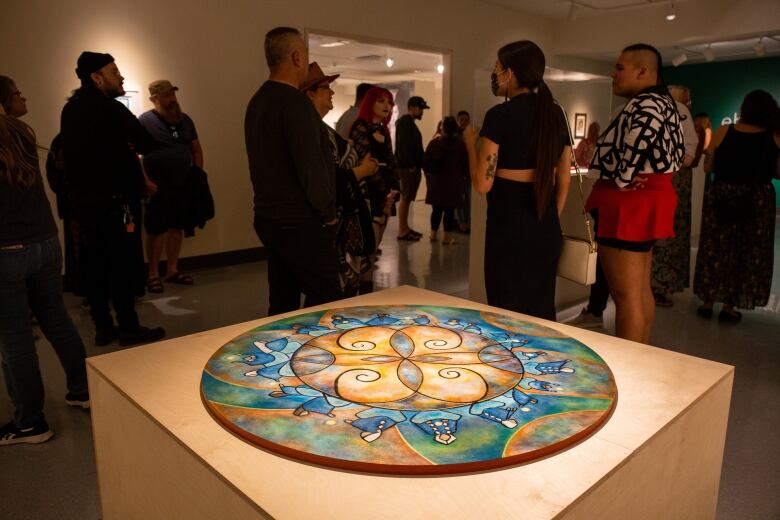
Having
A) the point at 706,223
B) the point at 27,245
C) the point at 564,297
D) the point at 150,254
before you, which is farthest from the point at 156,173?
the point at 706,223

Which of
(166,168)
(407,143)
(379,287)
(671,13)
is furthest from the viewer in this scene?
(671,13)

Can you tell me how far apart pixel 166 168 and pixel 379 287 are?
74.9 inches

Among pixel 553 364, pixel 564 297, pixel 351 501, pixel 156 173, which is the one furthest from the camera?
pixel 156 173

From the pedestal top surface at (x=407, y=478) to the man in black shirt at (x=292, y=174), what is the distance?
3.09ft

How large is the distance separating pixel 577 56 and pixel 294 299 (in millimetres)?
9025

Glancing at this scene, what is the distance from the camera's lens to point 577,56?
32.7 ft

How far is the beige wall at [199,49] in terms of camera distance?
176 inches

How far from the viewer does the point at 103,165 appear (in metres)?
2.99

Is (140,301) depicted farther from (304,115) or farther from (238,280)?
(304,115)

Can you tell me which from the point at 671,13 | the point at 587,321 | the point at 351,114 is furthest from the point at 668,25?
the point at 587,321

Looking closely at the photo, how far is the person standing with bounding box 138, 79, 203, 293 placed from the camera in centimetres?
457

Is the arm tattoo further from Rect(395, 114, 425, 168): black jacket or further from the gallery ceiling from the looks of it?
the gallery ceiling

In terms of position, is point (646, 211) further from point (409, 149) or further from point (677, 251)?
point (409, 149)

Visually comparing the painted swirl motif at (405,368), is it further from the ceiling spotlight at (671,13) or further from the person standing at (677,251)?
the ceiling spotlight at (671,13)
